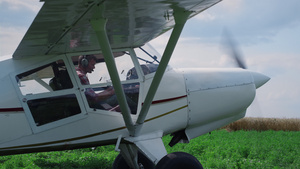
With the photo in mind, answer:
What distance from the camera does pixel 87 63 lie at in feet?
18.5

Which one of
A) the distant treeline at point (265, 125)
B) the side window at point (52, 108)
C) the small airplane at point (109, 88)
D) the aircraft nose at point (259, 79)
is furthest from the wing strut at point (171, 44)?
the distant treeline at point (265, 125)

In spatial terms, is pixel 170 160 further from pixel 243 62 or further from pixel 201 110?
pixel 243 62

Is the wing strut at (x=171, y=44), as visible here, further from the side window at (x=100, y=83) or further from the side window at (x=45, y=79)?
the side window at (x=45, y=79)

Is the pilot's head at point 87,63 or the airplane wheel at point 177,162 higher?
the pilot's head at point 87,63

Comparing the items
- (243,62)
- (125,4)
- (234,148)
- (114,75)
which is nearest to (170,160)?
(114,75)

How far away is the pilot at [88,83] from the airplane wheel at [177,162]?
1.26 meters

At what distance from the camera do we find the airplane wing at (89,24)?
406 centimetres

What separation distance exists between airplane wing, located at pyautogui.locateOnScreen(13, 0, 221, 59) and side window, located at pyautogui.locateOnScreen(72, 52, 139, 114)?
229 millimetres

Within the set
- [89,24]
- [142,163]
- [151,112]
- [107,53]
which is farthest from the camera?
[142,163]

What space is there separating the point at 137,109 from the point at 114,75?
43.1 inches

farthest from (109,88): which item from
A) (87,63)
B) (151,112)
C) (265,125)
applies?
(265,125)

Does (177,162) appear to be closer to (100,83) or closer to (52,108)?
(100,83)

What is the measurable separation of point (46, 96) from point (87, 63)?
2.85 ft

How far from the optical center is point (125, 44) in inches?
231
